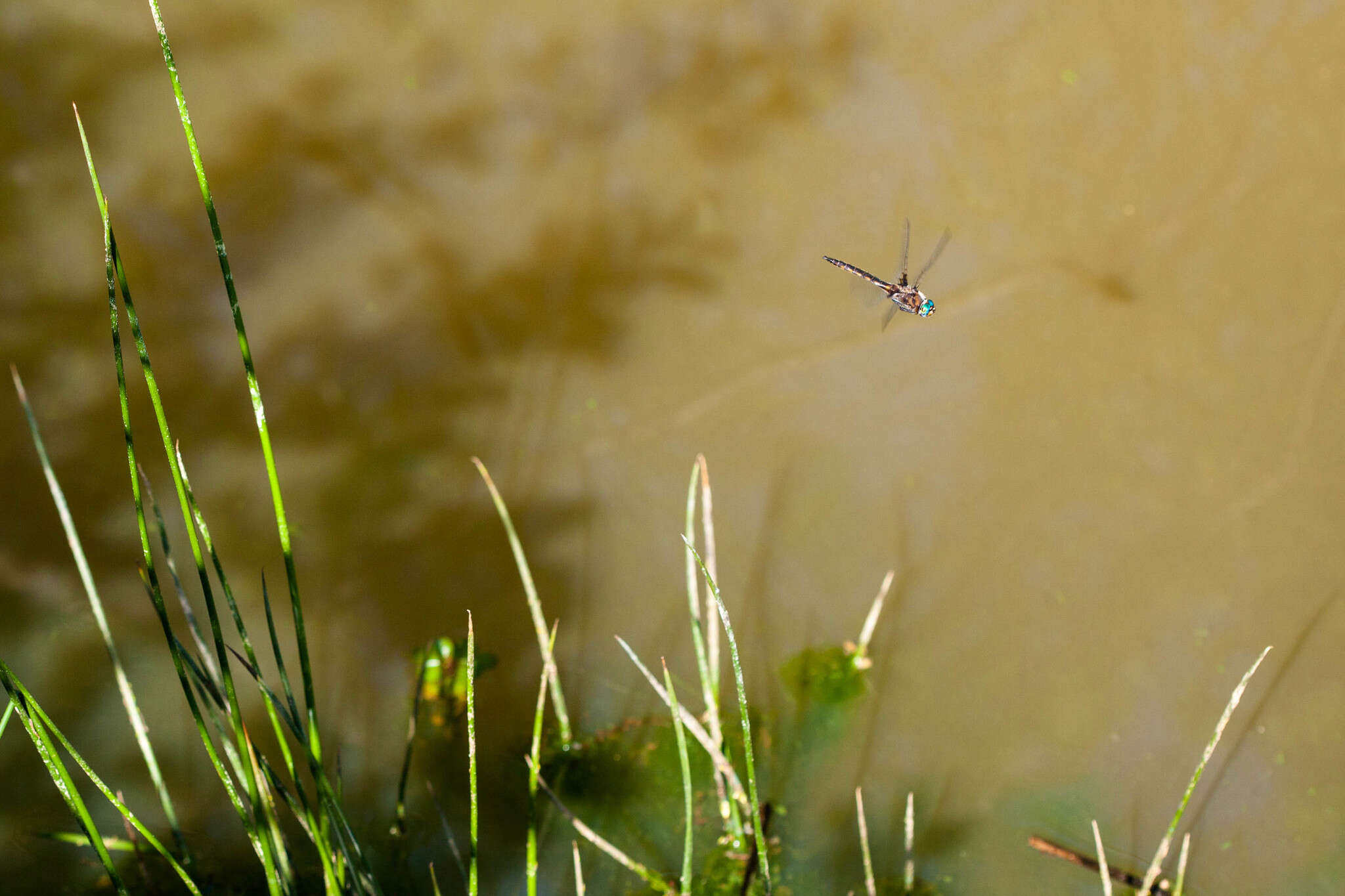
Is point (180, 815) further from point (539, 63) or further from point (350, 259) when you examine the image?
point (539, 63)

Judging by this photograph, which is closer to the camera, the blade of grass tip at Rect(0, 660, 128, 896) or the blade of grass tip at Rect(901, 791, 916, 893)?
the blade of grass tip at Rect(0, 660, 128, 896)

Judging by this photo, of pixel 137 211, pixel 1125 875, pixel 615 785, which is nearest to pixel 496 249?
pixel 137 211

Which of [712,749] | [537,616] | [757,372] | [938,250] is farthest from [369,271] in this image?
[712,749]

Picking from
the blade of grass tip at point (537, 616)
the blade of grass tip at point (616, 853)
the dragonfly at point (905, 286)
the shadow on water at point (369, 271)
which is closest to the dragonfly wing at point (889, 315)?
the dragonfly at point (905, 286)

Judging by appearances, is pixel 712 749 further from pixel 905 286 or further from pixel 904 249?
pixel 904 249

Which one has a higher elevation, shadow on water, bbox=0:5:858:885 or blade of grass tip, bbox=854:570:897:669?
shadow on water, bbox=0:5:858:885

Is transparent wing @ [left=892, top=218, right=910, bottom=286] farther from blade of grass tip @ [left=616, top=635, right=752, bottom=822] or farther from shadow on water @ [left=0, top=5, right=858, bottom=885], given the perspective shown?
blade of grass tip @ [left=616, top=635, right=752, bottom=822]

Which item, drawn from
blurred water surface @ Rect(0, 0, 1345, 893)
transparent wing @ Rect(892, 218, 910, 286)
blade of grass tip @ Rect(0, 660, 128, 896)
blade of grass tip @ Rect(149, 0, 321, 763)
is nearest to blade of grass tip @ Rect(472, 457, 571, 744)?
blurred water surface @ Rect(0, 0, 1345, 893)

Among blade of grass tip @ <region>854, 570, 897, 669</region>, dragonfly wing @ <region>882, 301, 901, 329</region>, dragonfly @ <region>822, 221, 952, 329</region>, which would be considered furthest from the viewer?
dragonfly wing @ <region>882, 301, 901, 329</region>

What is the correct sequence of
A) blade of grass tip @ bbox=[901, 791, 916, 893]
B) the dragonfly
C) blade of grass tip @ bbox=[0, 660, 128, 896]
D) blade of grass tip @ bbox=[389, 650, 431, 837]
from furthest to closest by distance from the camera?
the dragonfly → blade of grass tip @ bbox=[901, 791, 916, 893] → blade of grass tip @ bbox=[389, 650, 431, 837] → blade of grass tip @ bbox=[0, 660, 128, 896]
